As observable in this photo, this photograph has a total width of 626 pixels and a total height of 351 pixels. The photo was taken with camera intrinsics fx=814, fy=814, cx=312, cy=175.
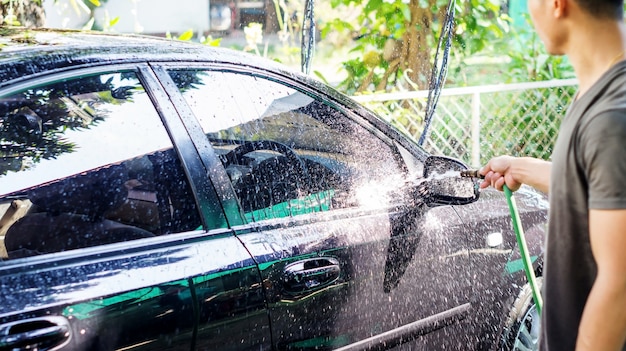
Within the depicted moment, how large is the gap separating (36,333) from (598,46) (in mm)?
1326

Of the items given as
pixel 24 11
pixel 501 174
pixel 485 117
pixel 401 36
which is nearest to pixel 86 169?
pixel 501 174

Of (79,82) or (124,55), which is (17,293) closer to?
(79,82)

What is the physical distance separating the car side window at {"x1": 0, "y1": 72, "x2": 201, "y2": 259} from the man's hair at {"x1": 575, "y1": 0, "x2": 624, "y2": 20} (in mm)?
1217

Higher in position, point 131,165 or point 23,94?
point 23,94

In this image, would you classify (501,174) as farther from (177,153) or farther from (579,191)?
(177,153)

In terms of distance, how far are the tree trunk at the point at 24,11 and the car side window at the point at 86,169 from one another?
3.32 meters

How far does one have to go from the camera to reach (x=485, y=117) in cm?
774

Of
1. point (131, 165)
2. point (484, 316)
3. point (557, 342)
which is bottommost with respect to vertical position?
point (484, 316)

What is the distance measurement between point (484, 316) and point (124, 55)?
173 centimetres

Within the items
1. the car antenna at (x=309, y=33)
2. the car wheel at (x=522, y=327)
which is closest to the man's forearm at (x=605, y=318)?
the car wheel at (x=522, y=327)

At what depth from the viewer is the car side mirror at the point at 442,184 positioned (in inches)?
117

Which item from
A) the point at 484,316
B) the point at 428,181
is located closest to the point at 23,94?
the point at 428,181

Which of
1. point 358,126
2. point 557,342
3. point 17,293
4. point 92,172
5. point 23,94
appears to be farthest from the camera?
Answer: point 358,126

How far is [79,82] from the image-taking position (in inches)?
87.5
